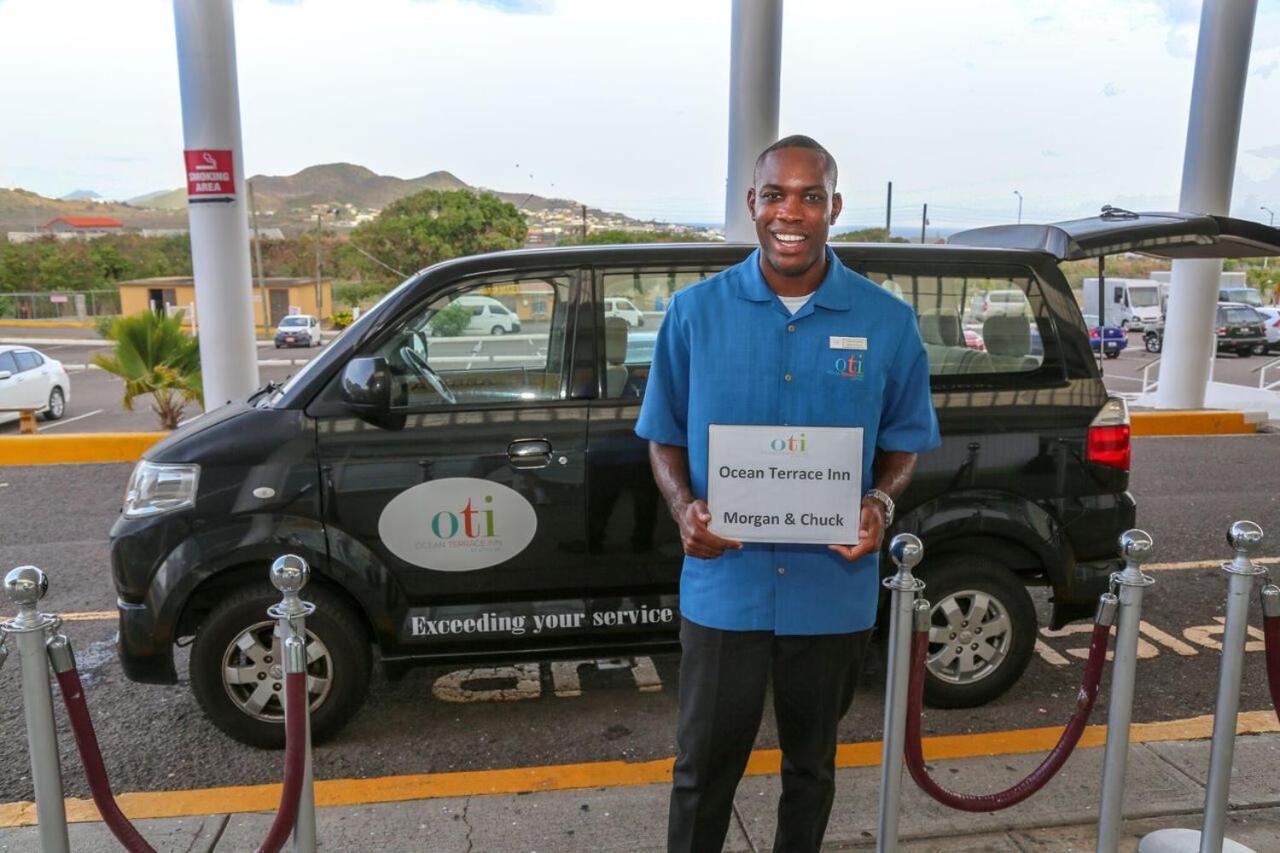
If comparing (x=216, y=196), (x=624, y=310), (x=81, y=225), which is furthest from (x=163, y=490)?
(x=81, y=225)

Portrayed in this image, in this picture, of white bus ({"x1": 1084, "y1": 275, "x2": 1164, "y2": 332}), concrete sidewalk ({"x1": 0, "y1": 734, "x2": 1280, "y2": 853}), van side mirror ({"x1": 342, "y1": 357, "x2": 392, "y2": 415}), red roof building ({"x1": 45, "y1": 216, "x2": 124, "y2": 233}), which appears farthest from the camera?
red roof building ({"x1": 45, "y1": 216, "x2": 124, "y2": 233})

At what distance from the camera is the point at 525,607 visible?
3686 millimetres

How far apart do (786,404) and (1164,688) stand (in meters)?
3.04

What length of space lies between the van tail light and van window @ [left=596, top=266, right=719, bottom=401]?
67.4 inches

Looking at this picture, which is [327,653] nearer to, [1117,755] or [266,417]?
[266,417]

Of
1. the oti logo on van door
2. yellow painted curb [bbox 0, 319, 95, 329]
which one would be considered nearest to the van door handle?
the oti logo on van door

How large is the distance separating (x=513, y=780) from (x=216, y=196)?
7684mm

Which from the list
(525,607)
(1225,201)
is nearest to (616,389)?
(525,607)

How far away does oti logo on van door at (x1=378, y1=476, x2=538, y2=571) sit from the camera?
3.57 meters

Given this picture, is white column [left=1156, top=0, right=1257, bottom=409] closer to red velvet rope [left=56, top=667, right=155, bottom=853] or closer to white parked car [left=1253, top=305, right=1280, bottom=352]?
red velvet rope [left=56, top=667, right=155, bottom=853]

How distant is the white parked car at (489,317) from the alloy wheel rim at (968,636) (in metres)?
2.05

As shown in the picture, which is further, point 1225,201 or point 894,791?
point 1225,201

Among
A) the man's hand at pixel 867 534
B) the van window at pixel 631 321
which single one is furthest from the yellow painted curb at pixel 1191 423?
the man's hand at pixel 867 534

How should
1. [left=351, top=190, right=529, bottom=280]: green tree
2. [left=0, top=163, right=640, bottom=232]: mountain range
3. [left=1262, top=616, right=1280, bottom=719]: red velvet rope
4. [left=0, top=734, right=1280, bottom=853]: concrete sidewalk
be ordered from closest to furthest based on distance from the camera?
[left=1262, top=616, right=1280, bottom=719]: red velvet rope < [left=0, top=734, right=1280, bottom=853]: concrete sidewalk < [left=351, top=190, right=529, bottom=280]: green tree < [left=0, top=163, right=640, bottom=232]: mountain range
